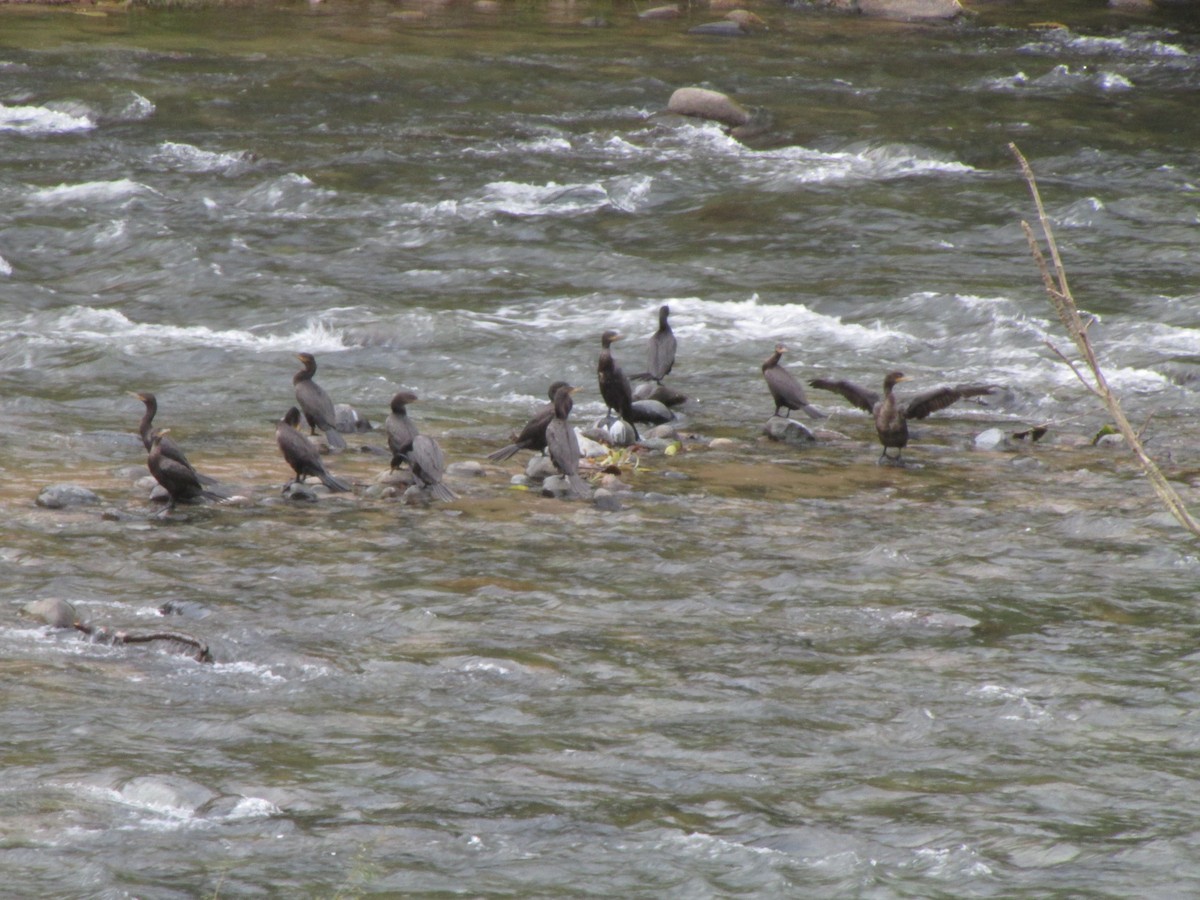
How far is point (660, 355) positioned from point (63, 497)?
498 centimetres

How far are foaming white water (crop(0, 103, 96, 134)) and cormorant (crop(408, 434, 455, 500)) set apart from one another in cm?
1422

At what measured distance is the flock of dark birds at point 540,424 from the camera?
8.85m

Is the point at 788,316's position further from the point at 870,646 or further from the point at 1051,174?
the point at 870,646

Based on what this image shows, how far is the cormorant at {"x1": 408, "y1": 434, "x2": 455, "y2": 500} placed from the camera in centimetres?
897

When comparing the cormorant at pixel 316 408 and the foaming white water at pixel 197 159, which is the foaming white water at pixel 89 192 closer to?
the foaming white water at pixel 197 159

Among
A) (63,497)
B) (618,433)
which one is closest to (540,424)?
(618,433)

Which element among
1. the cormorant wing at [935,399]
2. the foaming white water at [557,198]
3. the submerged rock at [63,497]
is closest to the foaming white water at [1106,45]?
the foaming white water at [557,198]

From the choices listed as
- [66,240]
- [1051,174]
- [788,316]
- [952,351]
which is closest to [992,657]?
[952,351]

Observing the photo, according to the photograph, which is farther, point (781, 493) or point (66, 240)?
point (66, 240)

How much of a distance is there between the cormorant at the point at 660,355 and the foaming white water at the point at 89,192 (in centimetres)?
845

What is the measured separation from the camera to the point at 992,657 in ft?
21.3

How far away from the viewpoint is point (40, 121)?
2170cm

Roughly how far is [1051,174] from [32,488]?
1390 cm

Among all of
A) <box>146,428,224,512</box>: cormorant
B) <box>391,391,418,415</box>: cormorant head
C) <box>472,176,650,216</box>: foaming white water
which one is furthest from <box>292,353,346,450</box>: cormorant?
<box>472,176,650,216</box>: foaming white water
